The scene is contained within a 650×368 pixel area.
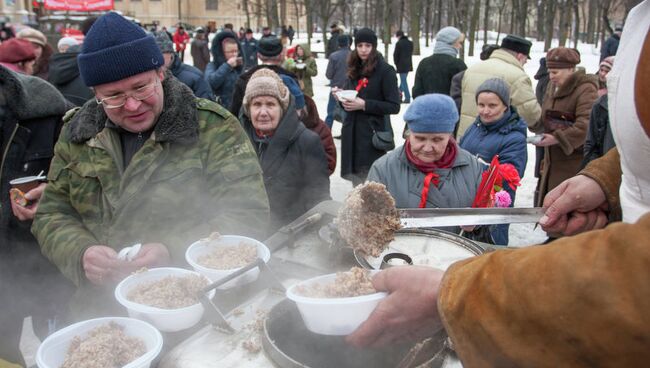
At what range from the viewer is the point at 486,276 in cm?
99

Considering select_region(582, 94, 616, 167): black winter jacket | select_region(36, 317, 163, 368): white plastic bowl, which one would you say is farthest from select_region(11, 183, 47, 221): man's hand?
select_region(582, 94, 616, 167): black winter jacket

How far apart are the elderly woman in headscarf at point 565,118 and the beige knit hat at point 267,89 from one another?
2.62 meters

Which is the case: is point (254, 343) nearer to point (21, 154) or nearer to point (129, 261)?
point (129, 261)

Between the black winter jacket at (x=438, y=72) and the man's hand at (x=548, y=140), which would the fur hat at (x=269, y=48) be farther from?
the man's hand at (x=548, y=140)

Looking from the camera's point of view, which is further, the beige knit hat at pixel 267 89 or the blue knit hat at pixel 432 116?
the beige knit hat at pixel 267 89

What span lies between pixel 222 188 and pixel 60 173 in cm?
72

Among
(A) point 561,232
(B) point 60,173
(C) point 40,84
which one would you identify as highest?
(C) point 40,84

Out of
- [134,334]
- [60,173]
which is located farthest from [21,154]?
[134,334]

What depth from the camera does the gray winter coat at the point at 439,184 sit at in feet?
9.55

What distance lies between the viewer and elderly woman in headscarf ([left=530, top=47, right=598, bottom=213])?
15.8 ft

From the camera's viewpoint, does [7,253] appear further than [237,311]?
Yes

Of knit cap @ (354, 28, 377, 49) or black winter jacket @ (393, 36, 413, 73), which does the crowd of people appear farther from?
black winter jacket @ (393, 36, 413, 73)

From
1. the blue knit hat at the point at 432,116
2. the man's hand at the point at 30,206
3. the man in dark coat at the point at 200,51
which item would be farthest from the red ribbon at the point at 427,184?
the man in dark coat at the point at 200,51

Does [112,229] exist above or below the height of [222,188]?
below
